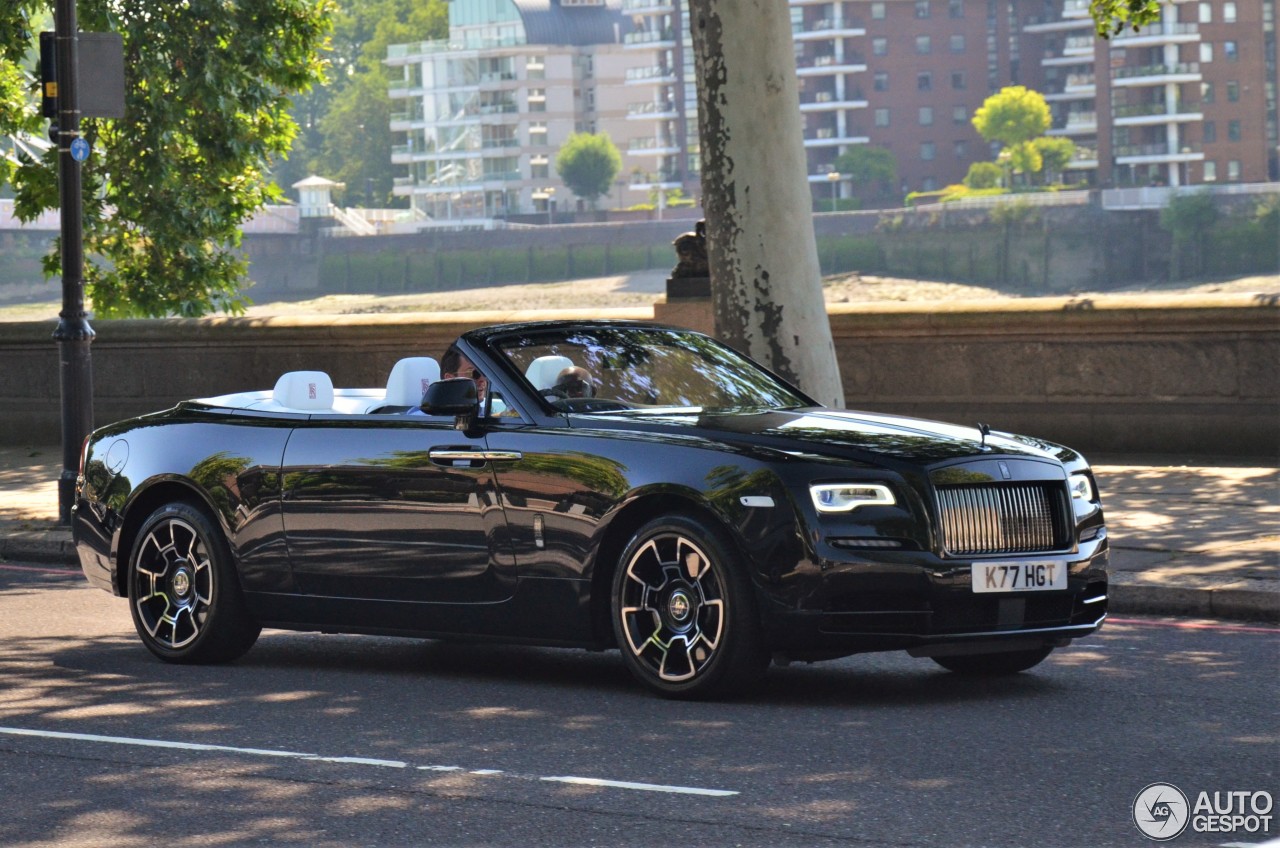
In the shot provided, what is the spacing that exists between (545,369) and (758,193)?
7276 mm

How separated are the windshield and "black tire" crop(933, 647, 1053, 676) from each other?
1308 mm

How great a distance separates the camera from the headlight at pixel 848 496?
24.1ft

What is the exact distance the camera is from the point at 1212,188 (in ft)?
405

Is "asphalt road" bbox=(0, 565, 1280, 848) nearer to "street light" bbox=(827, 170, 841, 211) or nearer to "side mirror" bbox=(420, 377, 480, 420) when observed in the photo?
"side mirror" bbox=(420, 377, 480, 420)

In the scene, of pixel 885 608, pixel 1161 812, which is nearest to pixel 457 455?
pixel 885 608

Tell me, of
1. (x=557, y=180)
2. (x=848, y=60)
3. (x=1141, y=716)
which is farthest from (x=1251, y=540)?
(x=557, y=180)

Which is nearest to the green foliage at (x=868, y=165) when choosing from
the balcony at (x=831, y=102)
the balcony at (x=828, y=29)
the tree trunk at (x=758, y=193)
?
the balcony at (x=831, y=102)

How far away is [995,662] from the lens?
27.5 ft

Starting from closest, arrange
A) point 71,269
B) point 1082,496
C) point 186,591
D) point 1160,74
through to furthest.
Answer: point 1082,496
point 186,591
point 71,269
point 1160,74

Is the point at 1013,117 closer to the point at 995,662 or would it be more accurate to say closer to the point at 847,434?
the point at 995,662

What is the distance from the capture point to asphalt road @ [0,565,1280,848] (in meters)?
5.84

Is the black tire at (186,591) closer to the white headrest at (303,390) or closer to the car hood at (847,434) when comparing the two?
the white headrest at (303,390)

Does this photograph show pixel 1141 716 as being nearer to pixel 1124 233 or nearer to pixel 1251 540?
pixel 1251 540

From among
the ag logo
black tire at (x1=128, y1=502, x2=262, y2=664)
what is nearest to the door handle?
black tire at (x1=128, y1=502, x2=262, y2=664)
